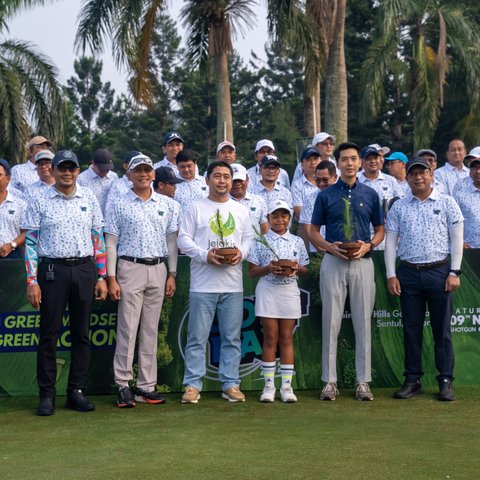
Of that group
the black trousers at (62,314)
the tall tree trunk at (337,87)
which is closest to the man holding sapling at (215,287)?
the black trousers at (62,314)

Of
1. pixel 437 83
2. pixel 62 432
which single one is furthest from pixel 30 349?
pixel 437 83

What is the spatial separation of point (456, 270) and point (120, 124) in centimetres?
5393

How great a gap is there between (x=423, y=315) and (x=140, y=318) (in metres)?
2.57

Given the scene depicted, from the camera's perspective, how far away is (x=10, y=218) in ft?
28.5

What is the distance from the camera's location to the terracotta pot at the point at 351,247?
7922 mm

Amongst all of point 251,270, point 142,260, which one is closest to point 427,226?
point 251,270

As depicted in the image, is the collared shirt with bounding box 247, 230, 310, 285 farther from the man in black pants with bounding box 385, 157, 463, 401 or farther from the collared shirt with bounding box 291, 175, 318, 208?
the collared shirt with bounding box 291, 175, 318, 208

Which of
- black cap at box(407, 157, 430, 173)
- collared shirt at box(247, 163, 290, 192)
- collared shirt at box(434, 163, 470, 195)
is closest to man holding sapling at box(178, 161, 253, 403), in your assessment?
→ black cap at box(407, 157, 430, 173)

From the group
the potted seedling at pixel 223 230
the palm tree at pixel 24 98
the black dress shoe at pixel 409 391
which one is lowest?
the black dress shoe at pixel 409 391

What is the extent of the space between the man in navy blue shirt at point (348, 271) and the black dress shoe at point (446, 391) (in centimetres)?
64

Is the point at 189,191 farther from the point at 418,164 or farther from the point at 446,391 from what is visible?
the point at 446,391

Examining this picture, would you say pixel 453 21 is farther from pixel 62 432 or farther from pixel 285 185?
pixel 62 432

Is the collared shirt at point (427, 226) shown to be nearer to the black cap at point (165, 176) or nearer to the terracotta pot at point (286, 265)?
the terracotta pot at point (286, 265)

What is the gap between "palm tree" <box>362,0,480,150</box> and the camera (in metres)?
29.6
